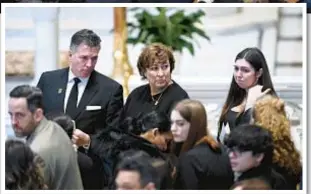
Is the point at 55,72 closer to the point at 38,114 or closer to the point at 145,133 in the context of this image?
the point at 38,114

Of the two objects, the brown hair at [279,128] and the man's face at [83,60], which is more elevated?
the man's face at [83,60]

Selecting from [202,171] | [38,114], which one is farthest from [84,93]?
[202,171]

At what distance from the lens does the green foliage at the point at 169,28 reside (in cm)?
172

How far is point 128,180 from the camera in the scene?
1.68 meters

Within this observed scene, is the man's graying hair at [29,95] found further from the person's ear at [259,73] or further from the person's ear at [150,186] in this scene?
the person's ear at [259,73]

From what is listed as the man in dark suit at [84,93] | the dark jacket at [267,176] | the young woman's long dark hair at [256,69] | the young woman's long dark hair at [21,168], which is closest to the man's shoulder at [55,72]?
the man in dark suit at [84,93]

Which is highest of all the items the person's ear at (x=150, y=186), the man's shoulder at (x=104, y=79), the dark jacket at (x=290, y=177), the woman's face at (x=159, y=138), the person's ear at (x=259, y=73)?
the person's ear at (x=259, y=73)

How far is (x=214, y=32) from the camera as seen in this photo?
1.73m

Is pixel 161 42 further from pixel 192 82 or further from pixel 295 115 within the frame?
pixel 295 115

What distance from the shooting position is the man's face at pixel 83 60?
1.72 m

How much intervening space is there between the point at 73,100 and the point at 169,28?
1.12ft

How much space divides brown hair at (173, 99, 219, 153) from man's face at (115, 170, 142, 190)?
0.15 metres

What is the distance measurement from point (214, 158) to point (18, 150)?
21.5 inches
